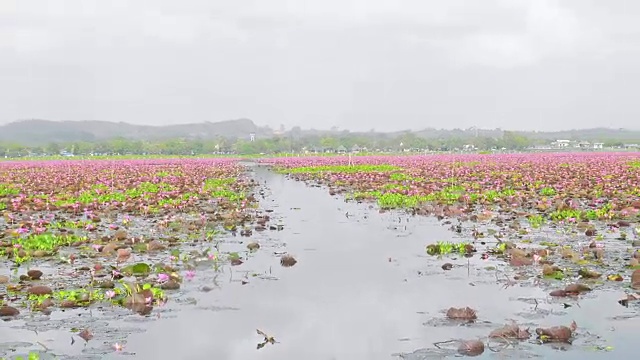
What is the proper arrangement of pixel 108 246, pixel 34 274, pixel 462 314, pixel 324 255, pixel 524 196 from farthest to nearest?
pixel 524 196, pixel 324 255, pixel 108 246, pixel 34 274, pixel 462 314

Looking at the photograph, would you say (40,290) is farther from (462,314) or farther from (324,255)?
(462,314)

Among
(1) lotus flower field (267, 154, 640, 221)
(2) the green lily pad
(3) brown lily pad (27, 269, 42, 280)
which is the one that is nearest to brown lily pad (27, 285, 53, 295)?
(3) brown lily pad (27, 269, 42, 280)

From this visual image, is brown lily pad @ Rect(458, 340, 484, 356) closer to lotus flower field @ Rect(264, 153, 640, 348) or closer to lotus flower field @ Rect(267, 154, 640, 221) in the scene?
lotus flower field @ Rect(264, 153, 640, 348)

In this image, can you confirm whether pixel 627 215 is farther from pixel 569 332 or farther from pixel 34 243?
pixel 34 243

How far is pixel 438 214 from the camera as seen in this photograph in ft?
49.4

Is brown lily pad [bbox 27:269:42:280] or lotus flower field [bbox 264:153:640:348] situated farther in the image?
brown lily pad [bbox 27:269:42:280]

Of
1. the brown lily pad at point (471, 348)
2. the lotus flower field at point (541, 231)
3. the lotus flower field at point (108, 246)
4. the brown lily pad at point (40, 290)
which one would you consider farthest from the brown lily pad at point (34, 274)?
the brown lily pad at point (471, 348)

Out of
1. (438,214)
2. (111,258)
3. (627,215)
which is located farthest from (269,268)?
(627,215)

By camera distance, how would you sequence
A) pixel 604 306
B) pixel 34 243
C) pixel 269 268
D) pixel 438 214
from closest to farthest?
pixel 604 306 < pixel 269 268 < pixel 34 243 < pixel 438 214

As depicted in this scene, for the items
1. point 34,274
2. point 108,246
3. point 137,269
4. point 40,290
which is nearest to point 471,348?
point 137,269

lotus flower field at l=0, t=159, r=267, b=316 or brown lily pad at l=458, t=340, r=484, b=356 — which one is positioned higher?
brown lily pad at l=458, t=340, r=484, b=356

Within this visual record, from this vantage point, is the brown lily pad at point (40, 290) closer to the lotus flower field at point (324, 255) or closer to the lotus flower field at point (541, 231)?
the lotus flower field at point (324, 255)

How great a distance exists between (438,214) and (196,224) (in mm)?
6420

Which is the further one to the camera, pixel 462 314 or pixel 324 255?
pixel 324 255
